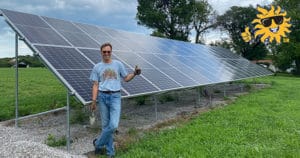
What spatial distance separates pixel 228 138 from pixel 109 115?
7.54ft

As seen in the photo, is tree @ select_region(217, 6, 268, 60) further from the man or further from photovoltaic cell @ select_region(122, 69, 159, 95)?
the man

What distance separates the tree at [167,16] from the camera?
39.2 m

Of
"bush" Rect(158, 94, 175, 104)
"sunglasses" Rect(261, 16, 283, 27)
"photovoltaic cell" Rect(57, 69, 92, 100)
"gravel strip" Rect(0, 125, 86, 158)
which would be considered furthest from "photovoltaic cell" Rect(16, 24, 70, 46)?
"sunglasses" Rect(261, 16, 283, 27)

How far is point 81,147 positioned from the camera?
577 cm

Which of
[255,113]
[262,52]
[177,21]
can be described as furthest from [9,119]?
[262,52]

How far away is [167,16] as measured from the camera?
131 ft

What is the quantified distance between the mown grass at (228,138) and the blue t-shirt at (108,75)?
44.1 inches

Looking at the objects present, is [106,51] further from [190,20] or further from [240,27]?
[240,27]

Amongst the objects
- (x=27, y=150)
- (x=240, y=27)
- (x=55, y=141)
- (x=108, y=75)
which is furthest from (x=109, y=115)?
(x=240, y=27)

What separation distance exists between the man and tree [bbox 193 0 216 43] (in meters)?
36.8

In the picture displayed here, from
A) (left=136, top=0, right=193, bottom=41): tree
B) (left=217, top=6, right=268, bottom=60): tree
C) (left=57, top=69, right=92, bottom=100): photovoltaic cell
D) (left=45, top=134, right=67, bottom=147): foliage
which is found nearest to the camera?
(left=57, top=69, right=92, bottom=100): photovoltaic cell

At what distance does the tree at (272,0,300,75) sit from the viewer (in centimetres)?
3666

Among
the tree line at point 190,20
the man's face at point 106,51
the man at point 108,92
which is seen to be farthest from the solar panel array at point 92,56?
the tree line at point 190,20

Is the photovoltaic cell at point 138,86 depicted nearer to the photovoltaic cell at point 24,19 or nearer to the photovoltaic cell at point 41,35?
the photovoltaic cell at point 41,35
